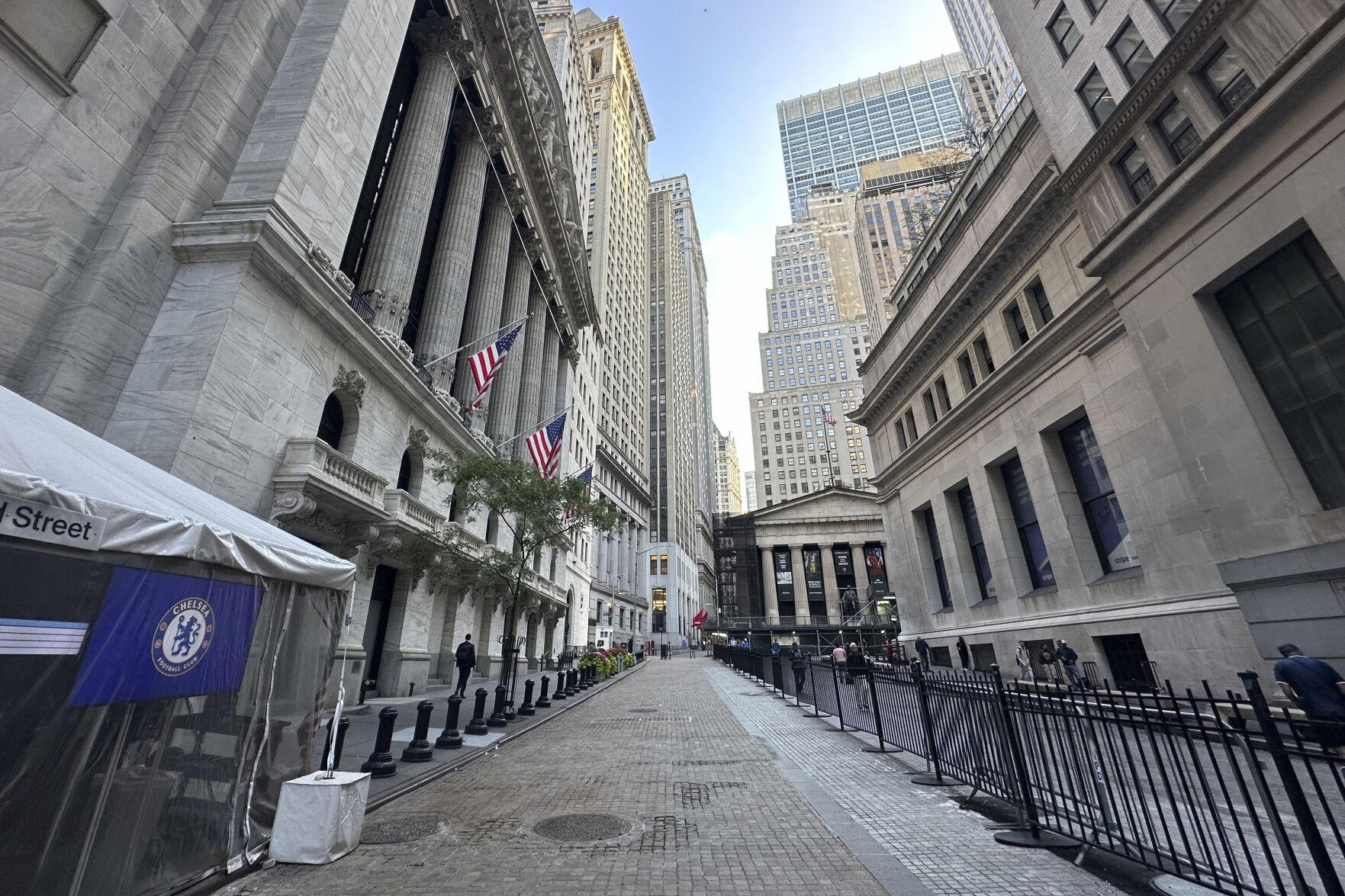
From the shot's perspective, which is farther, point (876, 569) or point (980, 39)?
point (980, 39)

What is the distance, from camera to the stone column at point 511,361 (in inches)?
1248

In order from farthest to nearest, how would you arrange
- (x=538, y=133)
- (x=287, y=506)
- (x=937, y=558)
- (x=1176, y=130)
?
(x=538, y=133) < (x=937, y=558) < (x=1176, y=130) < (x=287, y=506)

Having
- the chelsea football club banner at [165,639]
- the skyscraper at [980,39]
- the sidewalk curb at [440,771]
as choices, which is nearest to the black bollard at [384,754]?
the sidewalk curb at [440,771]

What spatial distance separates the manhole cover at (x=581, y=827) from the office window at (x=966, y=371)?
2655 centimetres

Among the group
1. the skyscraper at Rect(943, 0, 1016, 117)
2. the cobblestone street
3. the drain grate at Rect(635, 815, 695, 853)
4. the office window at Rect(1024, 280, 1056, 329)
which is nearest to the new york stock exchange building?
the cobblestone street

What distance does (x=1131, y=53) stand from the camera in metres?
17.7

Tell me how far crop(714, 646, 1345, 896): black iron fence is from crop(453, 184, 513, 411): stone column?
23382mm

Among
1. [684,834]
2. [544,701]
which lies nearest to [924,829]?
[684,834]

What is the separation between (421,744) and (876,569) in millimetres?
62342

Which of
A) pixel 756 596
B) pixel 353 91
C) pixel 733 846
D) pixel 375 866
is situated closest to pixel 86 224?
pixel 353 91

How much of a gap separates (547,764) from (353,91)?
69.2ft

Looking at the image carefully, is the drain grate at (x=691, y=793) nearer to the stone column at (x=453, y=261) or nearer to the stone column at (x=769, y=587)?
the stone column at (x=453, y=261)

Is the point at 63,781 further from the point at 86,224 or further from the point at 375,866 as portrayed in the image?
the point at 86,224

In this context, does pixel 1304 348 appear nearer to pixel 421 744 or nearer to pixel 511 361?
pixel 421 744
